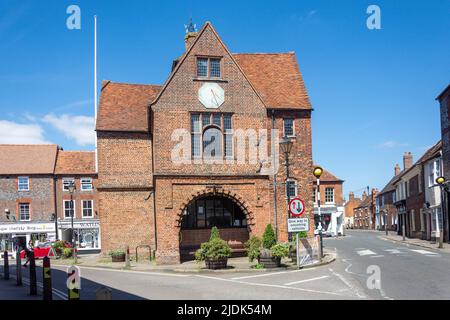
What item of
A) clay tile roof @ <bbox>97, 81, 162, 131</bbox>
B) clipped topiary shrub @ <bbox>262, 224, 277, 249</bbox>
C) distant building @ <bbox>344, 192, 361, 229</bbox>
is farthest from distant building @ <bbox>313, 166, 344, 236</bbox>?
distant building @ <bbox>344, 192, 361, 229</bbox>

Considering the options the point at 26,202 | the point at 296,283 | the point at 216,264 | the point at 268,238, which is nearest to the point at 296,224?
the point at 216,264

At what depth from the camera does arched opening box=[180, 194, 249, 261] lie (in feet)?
95.4

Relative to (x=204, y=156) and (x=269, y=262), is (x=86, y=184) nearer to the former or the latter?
(x=204, y=156)

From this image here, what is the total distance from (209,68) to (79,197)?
104ft

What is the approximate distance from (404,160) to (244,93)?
44597 mm

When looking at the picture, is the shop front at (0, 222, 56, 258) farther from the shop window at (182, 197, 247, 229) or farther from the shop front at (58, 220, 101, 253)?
the shop window at (182, 197, 247, 229)

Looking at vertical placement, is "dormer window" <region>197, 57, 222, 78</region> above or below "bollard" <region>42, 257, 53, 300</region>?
above

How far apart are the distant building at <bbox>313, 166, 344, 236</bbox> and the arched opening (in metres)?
34.3

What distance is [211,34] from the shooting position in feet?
91.9

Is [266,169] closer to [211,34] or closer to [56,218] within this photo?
[211,34]

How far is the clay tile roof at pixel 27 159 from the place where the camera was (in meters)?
53.2

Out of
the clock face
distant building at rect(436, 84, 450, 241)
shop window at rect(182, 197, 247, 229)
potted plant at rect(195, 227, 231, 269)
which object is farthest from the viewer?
distant building at rect(436, 84, 450, 241)
